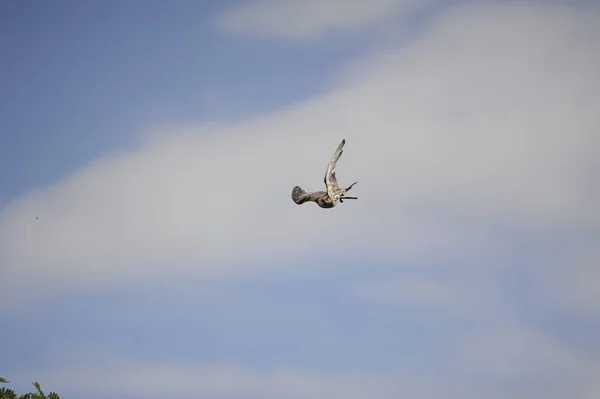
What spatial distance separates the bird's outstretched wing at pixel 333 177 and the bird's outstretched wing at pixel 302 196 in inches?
56.3

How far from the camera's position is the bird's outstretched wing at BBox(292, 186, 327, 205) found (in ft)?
154

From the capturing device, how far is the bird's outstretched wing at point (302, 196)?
1848 inches

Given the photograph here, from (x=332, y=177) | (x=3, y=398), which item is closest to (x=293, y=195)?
(x=332, y=177)

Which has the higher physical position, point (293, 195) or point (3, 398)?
point (293, 195)

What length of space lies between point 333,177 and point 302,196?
347cm

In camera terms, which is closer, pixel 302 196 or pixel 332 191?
pixel 332 191

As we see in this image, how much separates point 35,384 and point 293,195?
90.1 feet

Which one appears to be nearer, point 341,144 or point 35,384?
point 35,384

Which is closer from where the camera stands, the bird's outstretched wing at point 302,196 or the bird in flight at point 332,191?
the bird in flight at point 332,191

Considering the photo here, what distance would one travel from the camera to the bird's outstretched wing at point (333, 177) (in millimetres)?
45125

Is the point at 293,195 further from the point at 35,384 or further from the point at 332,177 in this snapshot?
the point at 35,384

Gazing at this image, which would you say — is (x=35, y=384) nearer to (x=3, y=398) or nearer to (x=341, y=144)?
(x=3, y=398)

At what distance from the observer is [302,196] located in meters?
48.2

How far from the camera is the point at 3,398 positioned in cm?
2434
